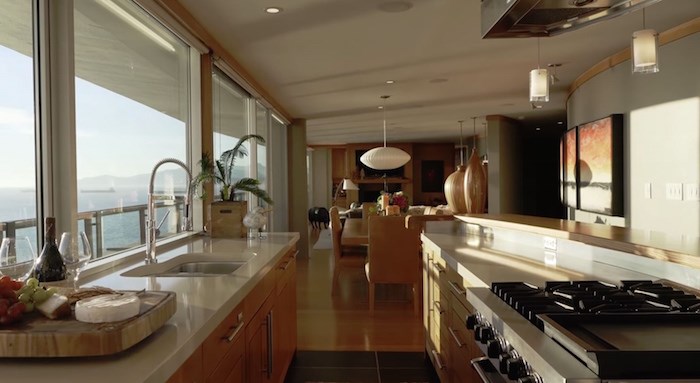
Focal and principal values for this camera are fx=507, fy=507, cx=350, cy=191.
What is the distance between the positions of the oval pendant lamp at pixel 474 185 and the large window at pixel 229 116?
2.10 meters

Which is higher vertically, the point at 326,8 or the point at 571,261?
the point at 326,8

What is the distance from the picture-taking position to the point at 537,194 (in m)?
13.3

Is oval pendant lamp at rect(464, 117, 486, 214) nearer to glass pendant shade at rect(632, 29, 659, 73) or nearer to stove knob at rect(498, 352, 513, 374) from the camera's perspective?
glass pendant shade at rect(632, 29, 659, 73)

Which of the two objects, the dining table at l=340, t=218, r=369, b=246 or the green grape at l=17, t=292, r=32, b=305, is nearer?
the green grape at l=17, t=292, r=32, b=305

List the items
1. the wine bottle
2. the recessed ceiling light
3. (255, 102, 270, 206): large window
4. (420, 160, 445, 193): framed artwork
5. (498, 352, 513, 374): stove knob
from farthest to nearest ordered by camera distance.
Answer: (420, 160, 445, 193): framed artwork, (255, 102, 270, 206): large window, the recessed ceiling light, the wine bottle, (498, 352, 513, 374): stove knob

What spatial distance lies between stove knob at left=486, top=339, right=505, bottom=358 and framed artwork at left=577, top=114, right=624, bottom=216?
14.2 feet

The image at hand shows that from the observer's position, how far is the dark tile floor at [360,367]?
3363 millimetres

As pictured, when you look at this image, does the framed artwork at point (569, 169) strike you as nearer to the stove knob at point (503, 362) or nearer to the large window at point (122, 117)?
the large window at point (122, 117)

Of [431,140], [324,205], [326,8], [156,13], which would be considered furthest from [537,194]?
[156,13]

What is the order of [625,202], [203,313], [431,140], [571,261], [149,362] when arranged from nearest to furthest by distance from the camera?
[149,362]
[203,313]
[571,261]
[625,202]
[431,140]

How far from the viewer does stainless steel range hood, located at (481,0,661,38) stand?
5.10 feet

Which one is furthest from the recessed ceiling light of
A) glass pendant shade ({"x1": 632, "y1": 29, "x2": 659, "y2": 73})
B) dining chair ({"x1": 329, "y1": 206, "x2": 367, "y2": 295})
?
dining chair ({"x1": 329, "y1": 206, "x2": 367, "y2": 295})

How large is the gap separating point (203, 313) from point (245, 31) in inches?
113

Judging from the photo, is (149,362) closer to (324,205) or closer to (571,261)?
(571,261)
